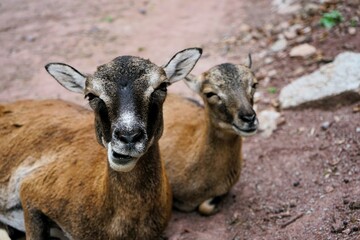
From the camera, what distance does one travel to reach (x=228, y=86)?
24.5ft

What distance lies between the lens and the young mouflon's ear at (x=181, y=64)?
6.40m

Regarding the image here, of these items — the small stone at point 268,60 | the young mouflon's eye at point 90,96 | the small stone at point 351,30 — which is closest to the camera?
the young mouflon's eye at point 90,96

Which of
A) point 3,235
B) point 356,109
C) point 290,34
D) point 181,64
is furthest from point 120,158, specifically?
point 290,34

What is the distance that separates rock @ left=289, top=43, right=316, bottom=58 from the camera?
1069 centimetres

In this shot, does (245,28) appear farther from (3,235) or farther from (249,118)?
(3,235)

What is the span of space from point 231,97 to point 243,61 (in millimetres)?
→ 4165

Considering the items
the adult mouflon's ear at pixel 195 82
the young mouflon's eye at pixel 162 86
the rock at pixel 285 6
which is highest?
the young mouflon's eye at pixel 162 86

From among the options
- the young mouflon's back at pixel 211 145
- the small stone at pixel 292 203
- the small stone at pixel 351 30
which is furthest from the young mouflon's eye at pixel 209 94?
the small stone at pixel 351 30

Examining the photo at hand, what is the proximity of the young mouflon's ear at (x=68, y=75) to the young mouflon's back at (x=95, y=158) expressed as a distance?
0.01m

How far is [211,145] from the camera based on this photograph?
775 centimetres

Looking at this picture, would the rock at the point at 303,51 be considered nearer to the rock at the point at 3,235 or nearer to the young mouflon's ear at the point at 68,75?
the young mouflon's ear at the point at 68,75

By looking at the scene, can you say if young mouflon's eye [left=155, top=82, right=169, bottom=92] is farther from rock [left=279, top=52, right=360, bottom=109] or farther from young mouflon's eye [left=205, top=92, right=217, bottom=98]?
rock [left=279, top=52, right=360, bottom=109]

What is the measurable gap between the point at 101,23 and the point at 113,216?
8.78 metres

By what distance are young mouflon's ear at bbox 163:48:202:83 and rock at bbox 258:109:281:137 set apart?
10.6ft
